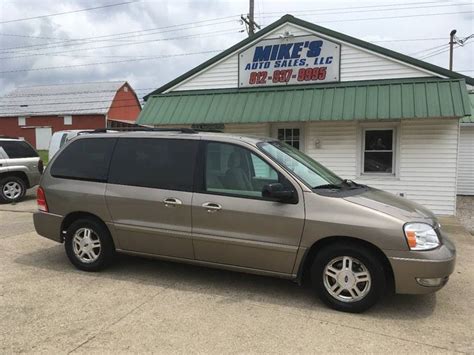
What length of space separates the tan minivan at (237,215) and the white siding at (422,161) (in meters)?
5.64

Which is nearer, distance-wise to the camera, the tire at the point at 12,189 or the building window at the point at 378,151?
the building window at the point at 378,151

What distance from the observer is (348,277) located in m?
4.38

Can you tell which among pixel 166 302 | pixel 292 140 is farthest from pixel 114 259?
pixel 292 140

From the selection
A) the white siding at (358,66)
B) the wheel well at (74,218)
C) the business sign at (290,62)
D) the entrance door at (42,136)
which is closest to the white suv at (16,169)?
the white siding at (358,66)

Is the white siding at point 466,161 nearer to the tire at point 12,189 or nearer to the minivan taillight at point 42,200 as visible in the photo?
the minivan taillight at point 42,200

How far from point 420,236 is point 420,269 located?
308mm

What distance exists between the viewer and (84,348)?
360 cm

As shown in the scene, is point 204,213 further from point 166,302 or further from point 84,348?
point 84,348

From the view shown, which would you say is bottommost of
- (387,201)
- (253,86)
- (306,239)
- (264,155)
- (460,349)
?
(460,349)

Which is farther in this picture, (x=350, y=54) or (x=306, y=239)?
(x=350, y=54)

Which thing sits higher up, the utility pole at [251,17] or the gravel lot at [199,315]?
the utility pole at [251,17]

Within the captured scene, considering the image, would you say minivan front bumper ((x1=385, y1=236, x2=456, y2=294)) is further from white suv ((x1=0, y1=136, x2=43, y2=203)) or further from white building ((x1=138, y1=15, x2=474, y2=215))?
white suv ((x1=0, y1=136, x2=43, y2=203))

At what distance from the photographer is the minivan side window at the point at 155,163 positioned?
513 cm

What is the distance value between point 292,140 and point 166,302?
757 cm
